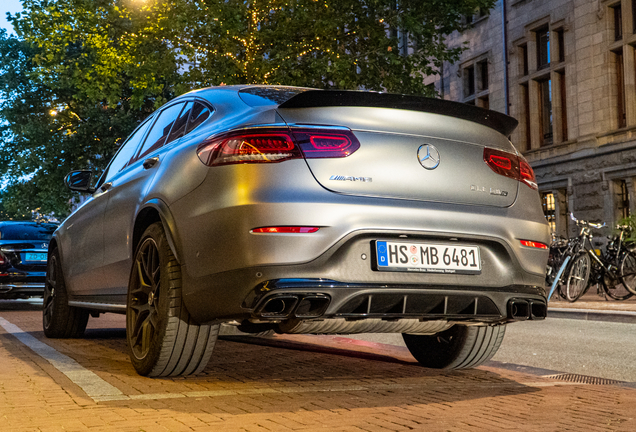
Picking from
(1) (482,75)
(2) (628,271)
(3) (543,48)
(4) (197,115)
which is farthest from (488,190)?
(1) (482,75)

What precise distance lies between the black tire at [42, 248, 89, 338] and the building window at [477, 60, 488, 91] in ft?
82.3

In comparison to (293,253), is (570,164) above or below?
above

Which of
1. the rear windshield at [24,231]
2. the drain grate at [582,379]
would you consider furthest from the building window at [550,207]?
the drain grate at [582,379]

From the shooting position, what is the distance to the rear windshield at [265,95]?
4.46m

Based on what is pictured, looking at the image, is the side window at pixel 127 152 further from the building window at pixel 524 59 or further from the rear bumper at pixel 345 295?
the building window at pixel 524 59

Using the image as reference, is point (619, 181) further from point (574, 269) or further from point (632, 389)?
point (632, 389)

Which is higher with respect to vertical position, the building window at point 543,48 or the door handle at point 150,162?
the building window at point 543,48

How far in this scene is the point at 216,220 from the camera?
13.4 ft

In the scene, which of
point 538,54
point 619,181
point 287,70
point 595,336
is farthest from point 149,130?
point 538,54

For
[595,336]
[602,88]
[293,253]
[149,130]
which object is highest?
[602,88]

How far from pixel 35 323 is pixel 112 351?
13.6ft

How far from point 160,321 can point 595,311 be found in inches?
346

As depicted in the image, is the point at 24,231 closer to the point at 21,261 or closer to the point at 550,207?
the point at 21,261

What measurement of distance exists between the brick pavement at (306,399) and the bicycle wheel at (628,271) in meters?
9.34
